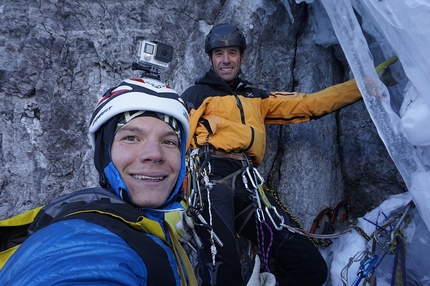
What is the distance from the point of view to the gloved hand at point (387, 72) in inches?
125

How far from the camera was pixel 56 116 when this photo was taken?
4102 millimetres

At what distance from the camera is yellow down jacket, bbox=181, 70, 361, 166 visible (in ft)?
11.4

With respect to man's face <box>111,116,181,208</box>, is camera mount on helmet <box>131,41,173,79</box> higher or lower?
higher

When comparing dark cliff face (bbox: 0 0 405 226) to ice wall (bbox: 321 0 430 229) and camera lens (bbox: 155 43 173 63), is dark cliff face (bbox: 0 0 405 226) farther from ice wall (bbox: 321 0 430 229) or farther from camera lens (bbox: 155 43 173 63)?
camera lens (bbox: 155 43 173 63)

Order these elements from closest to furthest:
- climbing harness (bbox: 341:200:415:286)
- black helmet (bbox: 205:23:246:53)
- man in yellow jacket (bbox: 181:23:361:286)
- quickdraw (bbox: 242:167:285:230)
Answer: climbing harness (bbox: 341:200:415:286) → man in yellow jacket (bbox: 181:23:361:286) → quickdraw (bbox: 242:167:285:230) → black helmet (bbox: 205:23:246:53)

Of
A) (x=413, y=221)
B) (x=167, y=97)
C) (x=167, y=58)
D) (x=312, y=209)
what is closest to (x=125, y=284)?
(x=167, y=97)

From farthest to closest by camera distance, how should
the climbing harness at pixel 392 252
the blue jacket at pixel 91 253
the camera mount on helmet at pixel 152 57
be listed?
the climbing harness at pixel 392 252, the camera mount on helmet at pixel 152 57, the blue jacket at pixel 91 253

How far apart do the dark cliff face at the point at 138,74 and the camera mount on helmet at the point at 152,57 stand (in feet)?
7.39

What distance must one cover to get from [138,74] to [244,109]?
1.62 metres

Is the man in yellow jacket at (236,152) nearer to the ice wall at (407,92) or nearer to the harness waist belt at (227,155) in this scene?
the harness waist belt at (227,155)

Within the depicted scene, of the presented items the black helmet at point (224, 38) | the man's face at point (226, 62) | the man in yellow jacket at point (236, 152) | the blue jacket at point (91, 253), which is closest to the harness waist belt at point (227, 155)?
the man in yellow jacket at point (236, 152)

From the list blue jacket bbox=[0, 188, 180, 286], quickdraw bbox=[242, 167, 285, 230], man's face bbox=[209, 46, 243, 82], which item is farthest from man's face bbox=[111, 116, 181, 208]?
man's face bbox=[209, 46, 243, 82]

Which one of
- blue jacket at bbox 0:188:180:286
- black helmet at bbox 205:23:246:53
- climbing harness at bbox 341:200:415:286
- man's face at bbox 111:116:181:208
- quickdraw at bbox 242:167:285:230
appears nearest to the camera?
blue jacket at bbox 0:188:180:286

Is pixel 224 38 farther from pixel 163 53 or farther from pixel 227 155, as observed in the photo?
pixel 163 53
